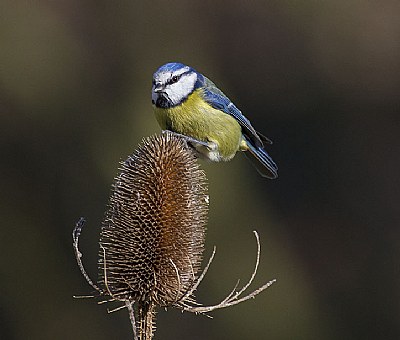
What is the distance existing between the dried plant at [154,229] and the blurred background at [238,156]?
4.03 meters

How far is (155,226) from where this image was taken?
11.7 feet

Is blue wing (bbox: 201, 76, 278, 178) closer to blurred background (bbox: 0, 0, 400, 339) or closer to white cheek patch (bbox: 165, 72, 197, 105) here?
white cheek patch (bbox: 165, 72, 197, 105)

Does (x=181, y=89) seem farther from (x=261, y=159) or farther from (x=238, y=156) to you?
(x=238, y=156)

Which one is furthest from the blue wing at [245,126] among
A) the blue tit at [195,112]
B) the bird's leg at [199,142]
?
the bird's leg at [199,142]

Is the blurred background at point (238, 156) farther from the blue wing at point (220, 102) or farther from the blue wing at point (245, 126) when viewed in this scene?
the blue wing at point (220, 102)

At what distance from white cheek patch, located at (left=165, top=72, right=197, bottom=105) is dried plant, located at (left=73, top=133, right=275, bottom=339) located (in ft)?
2.61

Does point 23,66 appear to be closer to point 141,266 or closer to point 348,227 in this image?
point 348,227

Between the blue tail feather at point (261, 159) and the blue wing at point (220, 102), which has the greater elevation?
the blue wing at point (220, 102)

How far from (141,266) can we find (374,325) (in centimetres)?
496

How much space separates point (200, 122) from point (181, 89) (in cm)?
21

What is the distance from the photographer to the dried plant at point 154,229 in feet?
11.4

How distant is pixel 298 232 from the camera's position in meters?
8.76

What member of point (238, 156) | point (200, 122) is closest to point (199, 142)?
point (200, 122)

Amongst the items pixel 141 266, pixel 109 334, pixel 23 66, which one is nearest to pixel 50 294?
pixel 109 334
